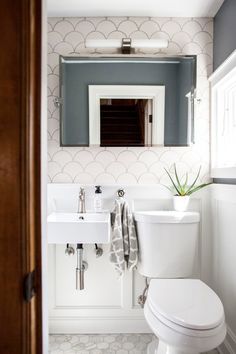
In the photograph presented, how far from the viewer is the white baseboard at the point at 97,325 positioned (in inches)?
78.0

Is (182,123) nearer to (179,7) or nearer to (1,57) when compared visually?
(179,7)

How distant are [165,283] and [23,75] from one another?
130 centimetres

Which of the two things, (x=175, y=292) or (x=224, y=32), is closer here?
(x=175, y=292)

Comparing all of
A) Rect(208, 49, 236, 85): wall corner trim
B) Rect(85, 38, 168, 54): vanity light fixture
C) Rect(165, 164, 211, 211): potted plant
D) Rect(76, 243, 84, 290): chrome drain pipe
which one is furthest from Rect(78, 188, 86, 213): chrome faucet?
Rect(208, 49, 236, 85): wall corner trim

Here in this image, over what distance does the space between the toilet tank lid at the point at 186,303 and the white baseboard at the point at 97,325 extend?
0.64m

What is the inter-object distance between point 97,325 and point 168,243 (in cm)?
82

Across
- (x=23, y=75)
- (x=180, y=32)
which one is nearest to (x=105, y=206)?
(x=180, y=32)

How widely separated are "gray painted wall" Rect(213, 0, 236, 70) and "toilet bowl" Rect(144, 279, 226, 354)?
4.59ft

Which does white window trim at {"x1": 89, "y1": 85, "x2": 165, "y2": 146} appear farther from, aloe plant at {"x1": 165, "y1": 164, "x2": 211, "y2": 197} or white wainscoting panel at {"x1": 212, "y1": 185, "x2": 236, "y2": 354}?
white wainscoting panel at {"x1": 212, "y1": 185, "x2": 236, "y2": 354}

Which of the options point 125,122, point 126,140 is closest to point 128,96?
point 125,122

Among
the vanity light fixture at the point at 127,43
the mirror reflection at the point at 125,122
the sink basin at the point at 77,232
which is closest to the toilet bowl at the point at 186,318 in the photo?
the sink basin at the point at 77,232

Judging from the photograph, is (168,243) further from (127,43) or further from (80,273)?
(127,43)

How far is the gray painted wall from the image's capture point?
1662 mm

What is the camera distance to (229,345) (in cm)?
171
